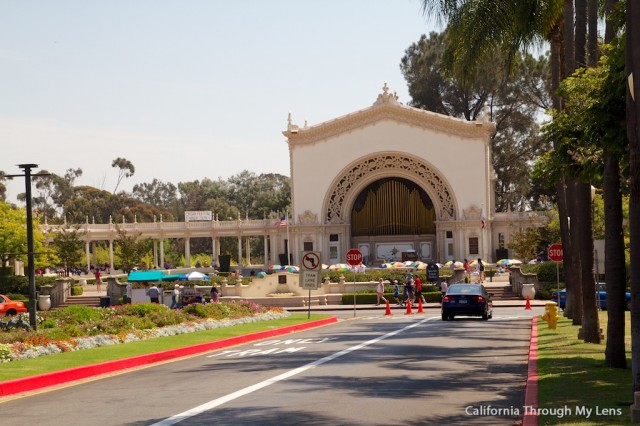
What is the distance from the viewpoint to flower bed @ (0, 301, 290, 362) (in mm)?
22281

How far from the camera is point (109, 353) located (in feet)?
73.5

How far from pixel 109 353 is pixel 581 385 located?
36.3 ft

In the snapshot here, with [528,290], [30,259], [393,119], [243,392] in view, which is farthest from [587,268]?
[393,119]

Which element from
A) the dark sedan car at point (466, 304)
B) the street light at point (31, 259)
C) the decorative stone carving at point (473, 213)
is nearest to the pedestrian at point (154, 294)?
the dark sedan car at point (466, 304)

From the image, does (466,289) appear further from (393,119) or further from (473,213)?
(393,119)

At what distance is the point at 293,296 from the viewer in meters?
59.8

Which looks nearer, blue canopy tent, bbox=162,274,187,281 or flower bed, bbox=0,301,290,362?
flower bed, bbox=0,301,290,362

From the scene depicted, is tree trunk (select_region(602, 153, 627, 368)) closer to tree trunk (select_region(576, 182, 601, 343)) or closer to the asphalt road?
the asphalt road

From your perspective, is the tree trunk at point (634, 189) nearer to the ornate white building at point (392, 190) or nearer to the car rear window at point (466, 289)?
the car rear window at point (466, 289)

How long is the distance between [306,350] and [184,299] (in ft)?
84.6

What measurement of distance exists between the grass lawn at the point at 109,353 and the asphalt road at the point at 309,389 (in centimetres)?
118

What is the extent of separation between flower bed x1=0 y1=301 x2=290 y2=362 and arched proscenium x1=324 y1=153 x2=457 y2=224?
4845cm

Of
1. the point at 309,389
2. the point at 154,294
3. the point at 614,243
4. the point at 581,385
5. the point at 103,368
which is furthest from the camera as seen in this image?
the point at 154,294

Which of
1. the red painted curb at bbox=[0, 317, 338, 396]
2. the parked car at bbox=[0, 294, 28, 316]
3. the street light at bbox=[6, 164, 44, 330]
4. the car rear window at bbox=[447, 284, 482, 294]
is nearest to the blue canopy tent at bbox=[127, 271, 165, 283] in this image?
the parked car at bbox=[0, 294, 28, 316]
